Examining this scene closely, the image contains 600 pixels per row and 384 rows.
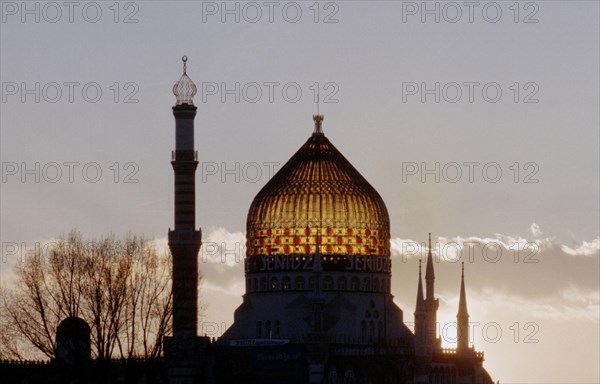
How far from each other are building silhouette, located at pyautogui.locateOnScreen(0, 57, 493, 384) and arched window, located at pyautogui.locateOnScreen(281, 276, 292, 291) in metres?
0.06

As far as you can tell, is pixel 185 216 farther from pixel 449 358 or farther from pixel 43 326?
pixel 449 358

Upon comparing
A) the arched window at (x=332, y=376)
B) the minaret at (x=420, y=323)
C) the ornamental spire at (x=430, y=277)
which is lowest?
the arched window at (x=332, y=376)

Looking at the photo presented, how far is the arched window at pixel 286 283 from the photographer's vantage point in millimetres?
136500

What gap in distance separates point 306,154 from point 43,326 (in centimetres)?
3267

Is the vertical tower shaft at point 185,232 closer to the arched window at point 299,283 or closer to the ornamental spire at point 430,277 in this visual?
the arched window at point 299,283

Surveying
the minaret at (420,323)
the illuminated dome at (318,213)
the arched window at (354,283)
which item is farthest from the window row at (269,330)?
the minaret at (420,323)

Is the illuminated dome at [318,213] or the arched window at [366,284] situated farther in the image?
the illuminated dome at [318,213]

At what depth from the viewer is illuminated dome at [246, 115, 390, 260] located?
452 feet

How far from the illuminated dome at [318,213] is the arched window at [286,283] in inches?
66.6

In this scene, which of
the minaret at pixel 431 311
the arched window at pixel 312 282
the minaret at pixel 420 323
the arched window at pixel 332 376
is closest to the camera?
the arched window at pixel 332 376

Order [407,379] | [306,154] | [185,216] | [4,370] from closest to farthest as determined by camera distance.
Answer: [4,370]
[185,216]
[407,379]
[306,154]

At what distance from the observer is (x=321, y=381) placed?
408 feet

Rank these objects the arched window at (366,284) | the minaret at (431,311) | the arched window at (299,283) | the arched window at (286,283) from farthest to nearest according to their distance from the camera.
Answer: the arched window at (366,284)
the arched window at (286,283)
the arched window at (299,283)
the minaret at (431,311)

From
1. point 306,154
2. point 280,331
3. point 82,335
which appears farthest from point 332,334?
point 82,335
